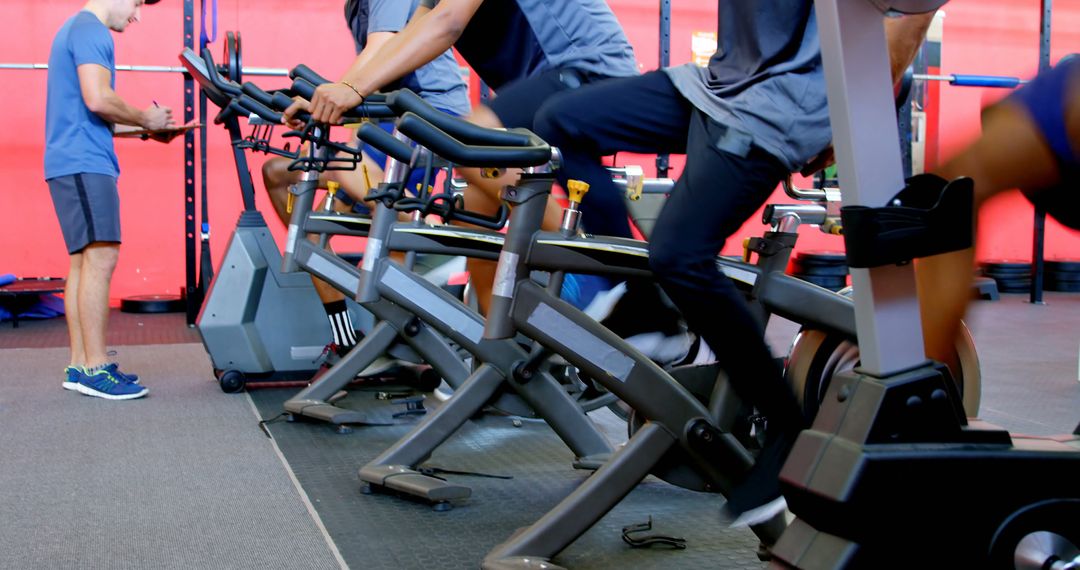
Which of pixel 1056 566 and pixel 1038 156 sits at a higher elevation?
pixel 1038 156

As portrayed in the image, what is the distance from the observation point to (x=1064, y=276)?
6781 millimetres

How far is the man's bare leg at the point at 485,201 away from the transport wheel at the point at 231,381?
0.98 m

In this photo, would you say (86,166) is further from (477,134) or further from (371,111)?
(477,134)

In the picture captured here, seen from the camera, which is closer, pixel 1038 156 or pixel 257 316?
pixel 1038 156

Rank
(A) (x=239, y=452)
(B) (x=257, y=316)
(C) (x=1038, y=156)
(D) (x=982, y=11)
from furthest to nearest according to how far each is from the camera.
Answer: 1. (D) (x=982, y=11)
2. (B) (x=257, y=316)
3. (A) (x=239, y=452)
4. (C) (x=1038, y=156)

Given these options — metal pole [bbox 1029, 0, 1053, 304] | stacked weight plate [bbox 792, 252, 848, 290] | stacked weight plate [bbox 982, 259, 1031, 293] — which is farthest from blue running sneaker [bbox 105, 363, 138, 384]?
stacked weight plate [bbox 982, 259, 1031, 293]

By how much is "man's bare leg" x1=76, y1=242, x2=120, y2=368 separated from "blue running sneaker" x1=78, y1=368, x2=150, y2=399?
14 cm

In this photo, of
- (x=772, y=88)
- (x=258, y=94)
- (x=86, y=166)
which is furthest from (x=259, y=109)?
(x=772, y=88)

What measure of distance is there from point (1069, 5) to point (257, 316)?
20.9 feet

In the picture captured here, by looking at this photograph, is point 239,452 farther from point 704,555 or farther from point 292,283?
point 704,555

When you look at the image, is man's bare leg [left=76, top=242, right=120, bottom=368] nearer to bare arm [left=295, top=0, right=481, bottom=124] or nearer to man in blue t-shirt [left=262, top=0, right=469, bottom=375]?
man in blue t-shirt [left=262, top=0, right=469, bottom=375]

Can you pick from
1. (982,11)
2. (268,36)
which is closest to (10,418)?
(268,36)

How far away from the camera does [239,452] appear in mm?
2641

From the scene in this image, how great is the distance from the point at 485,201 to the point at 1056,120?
70.0 inches
